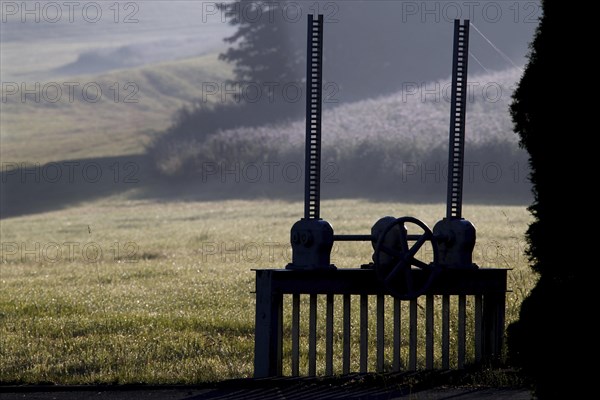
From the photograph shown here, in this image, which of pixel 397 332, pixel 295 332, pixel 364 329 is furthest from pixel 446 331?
pixel 295 332

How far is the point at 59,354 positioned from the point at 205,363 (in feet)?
4.97

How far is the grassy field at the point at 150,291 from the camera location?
10.3 metres

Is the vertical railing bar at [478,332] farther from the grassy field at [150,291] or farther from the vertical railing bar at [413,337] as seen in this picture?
the grassy field at [150,291]

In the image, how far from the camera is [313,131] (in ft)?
28.5

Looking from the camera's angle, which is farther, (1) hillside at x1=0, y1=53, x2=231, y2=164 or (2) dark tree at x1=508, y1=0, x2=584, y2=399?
(1) hillside at x1=0, y1=53, x2=231, y2=164

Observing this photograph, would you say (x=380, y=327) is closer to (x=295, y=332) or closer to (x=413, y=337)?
(x=413, y=337)

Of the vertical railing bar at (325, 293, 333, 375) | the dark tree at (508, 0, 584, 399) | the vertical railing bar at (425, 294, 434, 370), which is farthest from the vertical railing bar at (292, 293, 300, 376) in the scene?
the dark tree at (508, 0, 584, 399)

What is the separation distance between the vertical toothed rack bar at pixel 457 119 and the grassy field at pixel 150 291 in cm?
226

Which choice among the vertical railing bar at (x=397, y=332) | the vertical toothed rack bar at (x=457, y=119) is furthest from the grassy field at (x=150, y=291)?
the vertical toothed rack bar at (x=457, y=119)

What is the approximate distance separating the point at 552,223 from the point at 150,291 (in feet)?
33.4

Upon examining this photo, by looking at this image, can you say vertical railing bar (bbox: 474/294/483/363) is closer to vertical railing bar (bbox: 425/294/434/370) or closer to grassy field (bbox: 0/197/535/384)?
vertical railing bar (bbox: 425/294/434/370)

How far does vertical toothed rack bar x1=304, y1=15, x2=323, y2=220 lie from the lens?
28.2 ft

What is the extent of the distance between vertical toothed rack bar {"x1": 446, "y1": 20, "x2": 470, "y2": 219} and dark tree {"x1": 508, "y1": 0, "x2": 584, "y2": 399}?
1.22 meters

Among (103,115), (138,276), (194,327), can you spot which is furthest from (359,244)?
(103,115)
